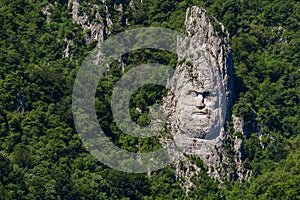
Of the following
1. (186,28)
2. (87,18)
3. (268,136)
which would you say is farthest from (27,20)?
(268,136)

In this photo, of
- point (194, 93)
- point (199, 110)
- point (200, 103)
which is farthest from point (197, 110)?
point (194, 93)

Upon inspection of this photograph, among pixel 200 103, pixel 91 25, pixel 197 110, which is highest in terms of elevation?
pixel 91 25

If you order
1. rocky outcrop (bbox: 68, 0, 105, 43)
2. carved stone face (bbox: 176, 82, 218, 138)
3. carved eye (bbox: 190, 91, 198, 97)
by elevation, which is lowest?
carved stone face (bbox: 176, 82, 218, 138)

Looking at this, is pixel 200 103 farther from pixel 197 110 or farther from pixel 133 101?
pixel 133 101

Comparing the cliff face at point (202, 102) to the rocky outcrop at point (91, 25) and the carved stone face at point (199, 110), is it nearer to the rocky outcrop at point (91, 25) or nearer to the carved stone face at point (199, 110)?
the carved stone face at point (199, 110)

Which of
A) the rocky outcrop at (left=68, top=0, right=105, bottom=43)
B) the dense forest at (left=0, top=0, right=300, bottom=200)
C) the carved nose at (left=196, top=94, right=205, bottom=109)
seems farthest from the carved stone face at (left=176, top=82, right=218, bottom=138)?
the rocky outcrop at (left=68, top=0, right=105, bottom=43)

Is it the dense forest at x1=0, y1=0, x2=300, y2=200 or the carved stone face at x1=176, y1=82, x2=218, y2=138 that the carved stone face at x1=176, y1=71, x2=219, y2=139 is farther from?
the dense forest at x1=0, y1=0, x2=300, y2=200

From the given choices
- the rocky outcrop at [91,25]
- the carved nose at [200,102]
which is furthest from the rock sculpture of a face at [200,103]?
the rocky outcrop at [91,25]
